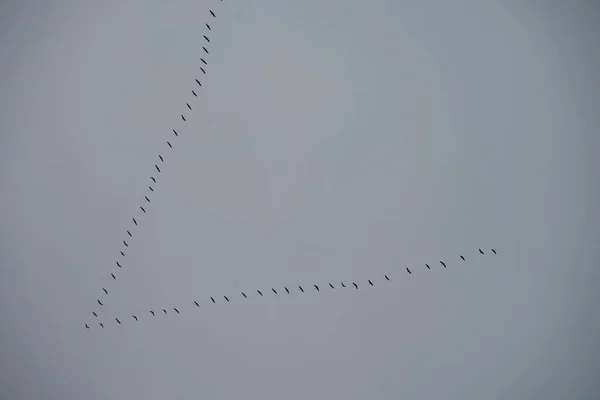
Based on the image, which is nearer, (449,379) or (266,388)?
(449,379)

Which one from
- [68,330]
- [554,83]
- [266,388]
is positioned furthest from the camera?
[68,330]

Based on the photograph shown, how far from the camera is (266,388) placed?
2.24 m

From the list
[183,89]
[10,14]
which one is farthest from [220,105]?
[10,14]

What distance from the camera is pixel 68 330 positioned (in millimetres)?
2416

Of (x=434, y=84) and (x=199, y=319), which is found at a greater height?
(x=434, y=84)

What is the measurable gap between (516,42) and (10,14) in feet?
6.70

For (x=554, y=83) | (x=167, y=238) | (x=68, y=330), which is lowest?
(x=68, y=330)

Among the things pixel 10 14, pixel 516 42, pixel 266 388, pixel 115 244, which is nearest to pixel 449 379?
pixel 266 388

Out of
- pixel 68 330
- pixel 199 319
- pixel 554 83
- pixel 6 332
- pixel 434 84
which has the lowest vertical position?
pixel 6 332

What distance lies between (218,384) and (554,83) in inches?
67.1

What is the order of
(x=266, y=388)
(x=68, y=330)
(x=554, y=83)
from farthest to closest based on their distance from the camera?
(x=68, y=330), (x=266, y=388), (x=554, y=83)

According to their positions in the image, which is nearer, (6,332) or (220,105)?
(220,105)

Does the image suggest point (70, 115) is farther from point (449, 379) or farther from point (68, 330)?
point (449, 379)

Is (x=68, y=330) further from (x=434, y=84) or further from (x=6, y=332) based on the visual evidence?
(x=434, y=84)
